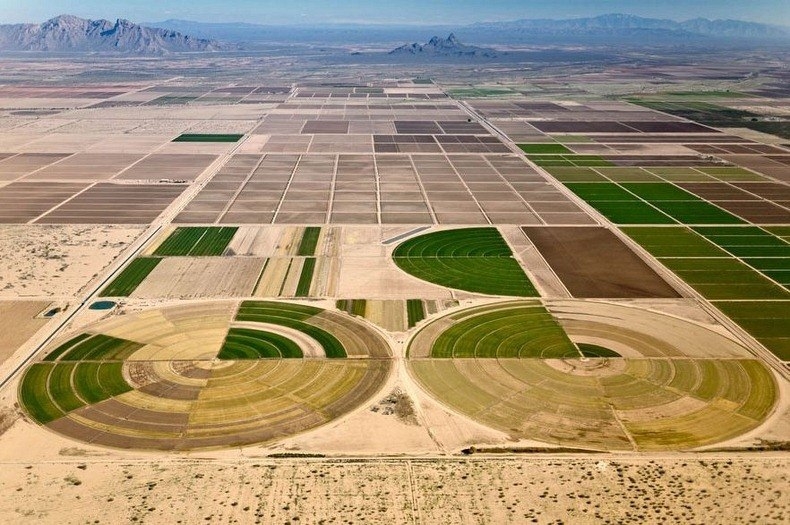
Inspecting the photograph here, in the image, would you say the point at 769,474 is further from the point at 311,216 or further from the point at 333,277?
the point at 311,216

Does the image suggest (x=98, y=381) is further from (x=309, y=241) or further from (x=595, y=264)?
(x=595, y=264)

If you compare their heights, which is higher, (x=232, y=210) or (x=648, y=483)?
(x=232, y=210)

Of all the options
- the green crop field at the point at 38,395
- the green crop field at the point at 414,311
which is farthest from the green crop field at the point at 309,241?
the green crop field at the point at 38,395

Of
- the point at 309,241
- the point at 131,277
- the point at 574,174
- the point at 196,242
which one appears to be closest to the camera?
→ the point at 131,277

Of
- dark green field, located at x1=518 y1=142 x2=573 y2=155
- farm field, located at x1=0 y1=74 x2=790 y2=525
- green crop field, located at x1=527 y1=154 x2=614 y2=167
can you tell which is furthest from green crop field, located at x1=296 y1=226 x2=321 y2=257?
dark green field, located at x1=518 y1=142 x2=573 y2=155

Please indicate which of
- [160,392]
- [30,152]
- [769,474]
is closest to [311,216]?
[160,392]

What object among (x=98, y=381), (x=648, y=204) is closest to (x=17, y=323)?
(x=98, y=381)

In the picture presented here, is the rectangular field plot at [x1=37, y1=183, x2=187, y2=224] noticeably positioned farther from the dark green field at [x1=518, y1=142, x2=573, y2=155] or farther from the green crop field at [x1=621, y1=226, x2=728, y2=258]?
the dark green field at [x1=518, y1=142, x2=573, y2=155]
